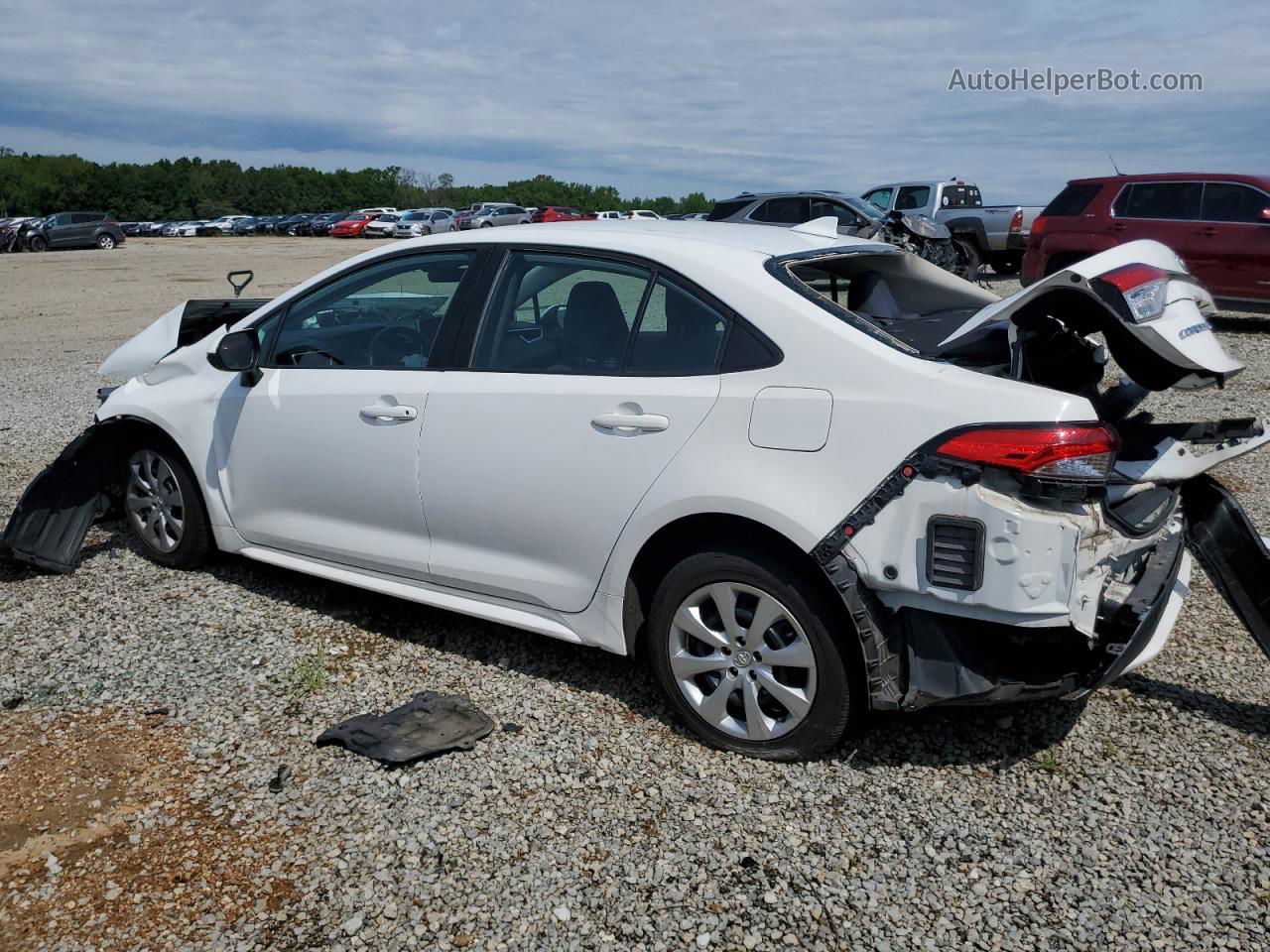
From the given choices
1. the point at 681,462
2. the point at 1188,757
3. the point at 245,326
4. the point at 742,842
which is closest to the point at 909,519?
the point at 681,462

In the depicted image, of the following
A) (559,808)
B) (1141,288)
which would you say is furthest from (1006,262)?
(559,808)

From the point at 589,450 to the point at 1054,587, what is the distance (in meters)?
1.48

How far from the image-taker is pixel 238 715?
12.3 feet

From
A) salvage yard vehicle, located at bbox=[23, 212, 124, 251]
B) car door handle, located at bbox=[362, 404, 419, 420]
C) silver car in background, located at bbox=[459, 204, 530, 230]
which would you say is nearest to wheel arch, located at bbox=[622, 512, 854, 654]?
car door handle, located at bbox=[362, 404, 419, 420]

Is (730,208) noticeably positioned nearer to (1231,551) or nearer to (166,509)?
(166,509)

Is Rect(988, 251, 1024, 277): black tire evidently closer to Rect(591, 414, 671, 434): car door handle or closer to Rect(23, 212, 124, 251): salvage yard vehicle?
Rect(591, 414, 671, 434): car door handle

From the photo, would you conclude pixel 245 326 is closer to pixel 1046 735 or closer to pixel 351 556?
pixel 351 556

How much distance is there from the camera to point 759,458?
3145mm

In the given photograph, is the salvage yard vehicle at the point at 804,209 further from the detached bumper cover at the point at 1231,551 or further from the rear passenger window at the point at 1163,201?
the detached bumper cover at the point at 1231,551

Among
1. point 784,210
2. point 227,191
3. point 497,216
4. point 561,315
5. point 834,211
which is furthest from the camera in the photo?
point 227,191

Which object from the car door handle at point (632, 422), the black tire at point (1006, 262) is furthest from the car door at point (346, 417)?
the black tire at point (1006, 262)

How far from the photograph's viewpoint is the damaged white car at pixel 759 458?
9.55 feet

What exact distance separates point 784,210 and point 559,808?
54.6ft

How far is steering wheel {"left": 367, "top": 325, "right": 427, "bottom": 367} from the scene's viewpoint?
13.3 feet
